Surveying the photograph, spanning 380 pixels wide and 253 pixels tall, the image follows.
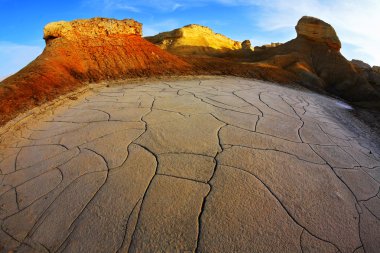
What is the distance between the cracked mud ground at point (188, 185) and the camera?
1947 mm

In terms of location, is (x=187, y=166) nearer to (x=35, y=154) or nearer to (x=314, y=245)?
(x=314, y=245)

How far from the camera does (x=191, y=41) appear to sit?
1745 centimetres

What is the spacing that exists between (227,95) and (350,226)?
3.14m

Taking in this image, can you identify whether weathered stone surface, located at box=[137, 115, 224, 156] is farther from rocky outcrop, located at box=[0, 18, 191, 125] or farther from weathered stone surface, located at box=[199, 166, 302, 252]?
rocky outcrop, located at box=[0, 18, 191, 125]

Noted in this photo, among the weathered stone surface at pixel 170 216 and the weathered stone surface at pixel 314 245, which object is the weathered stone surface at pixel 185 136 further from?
the weathered stone surface at pixel 314 245

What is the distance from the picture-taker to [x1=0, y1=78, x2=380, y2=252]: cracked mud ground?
1.95 m

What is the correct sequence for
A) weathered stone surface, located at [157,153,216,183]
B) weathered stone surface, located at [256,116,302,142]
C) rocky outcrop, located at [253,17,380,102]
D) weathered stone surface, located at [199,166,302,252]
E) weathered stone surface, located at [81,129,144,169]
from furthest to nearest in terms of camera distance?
rocky outcrop, located at [253,17,380,102]
weathered stone surface, located at [256,116,302,142]
weathered stone surface, located at [81,129,144,169]
weathered stone surface, located at [157,153,216,183]
weathered stone surface, located at [199,166,302,252]

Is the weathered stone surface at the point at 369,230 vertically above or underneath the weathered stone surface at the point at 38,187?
underneath

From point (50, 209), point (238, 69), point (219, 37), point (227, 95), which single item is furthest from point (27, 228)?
point (219, 37)

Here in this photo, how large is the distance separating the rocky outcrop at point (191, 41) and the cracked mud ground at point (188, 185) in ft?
43.2

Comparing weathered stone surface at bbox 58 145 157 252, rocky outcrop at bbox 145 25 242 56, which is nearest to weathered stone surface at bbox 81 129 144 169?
weathered stone surface at bbox 58 145 157 252

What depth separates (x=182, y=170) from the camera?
250 centimetres

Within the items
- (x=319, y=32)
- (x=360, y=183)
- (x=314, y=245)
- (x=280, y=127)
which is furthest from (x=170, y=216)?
(x=319, y=32)

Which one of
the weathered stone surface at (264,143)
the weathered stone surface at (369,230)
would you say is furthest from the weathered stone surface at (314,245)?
the weathered stone surface at (264,143)
